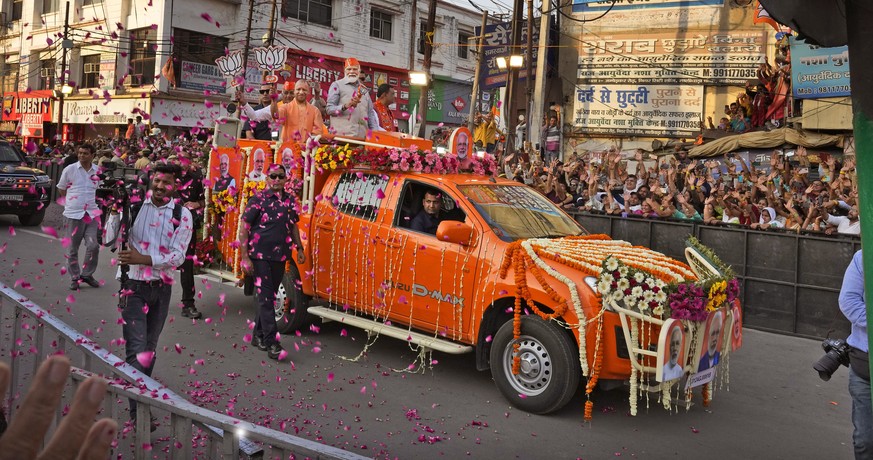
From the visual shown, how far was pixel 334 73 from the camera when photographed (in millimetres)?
36000

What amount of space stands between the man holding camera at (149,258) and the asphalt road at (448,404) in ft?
2.70

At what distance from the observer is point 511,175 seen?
14.7 m

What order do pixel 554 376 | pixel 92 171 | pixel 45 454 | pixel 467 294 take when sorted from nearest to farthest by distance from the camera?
pixel 45 454 → pixel 554 376 → pixel 467 294 → pixel 92 171

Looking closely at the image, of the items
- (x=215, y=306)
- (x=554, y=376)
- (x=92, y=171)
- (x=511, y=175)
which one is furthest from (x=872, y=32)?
(x=511, y=175)

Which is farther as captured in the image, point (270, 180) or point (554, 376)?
point (270, 180)

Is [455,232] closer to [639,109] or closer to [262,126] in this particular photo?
[262,126]

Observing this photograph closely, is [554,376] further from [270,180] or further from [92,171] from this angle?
[92,171]

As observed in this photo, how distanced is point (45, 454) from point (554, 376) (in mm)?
5117

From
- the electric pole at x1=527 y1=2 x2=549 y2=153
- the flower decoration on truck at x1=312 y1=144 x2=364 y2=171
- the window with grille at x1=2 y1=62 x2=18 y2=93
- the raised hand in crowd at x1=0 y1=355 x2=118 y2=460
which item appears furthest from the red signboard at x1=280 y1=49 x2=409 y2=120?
the raised hand in crowd at x1=0 y1=355 x2=118 y2=460

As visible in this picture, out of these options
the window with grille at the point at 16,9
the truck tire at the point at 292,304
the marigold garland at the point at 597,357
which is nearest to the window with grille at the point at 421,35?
the window with grille at the point at 16,9

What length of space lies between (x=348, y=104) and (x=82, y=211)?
13.8ft

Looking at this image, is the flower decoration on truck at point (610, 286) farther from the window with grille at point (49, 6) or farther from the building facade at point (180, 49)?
the window with grille at point (49, 6)

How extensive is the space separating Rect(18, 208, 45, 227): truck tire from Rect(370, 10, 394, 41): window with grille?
23.9m

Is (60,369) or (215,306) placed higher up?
(60,369)
